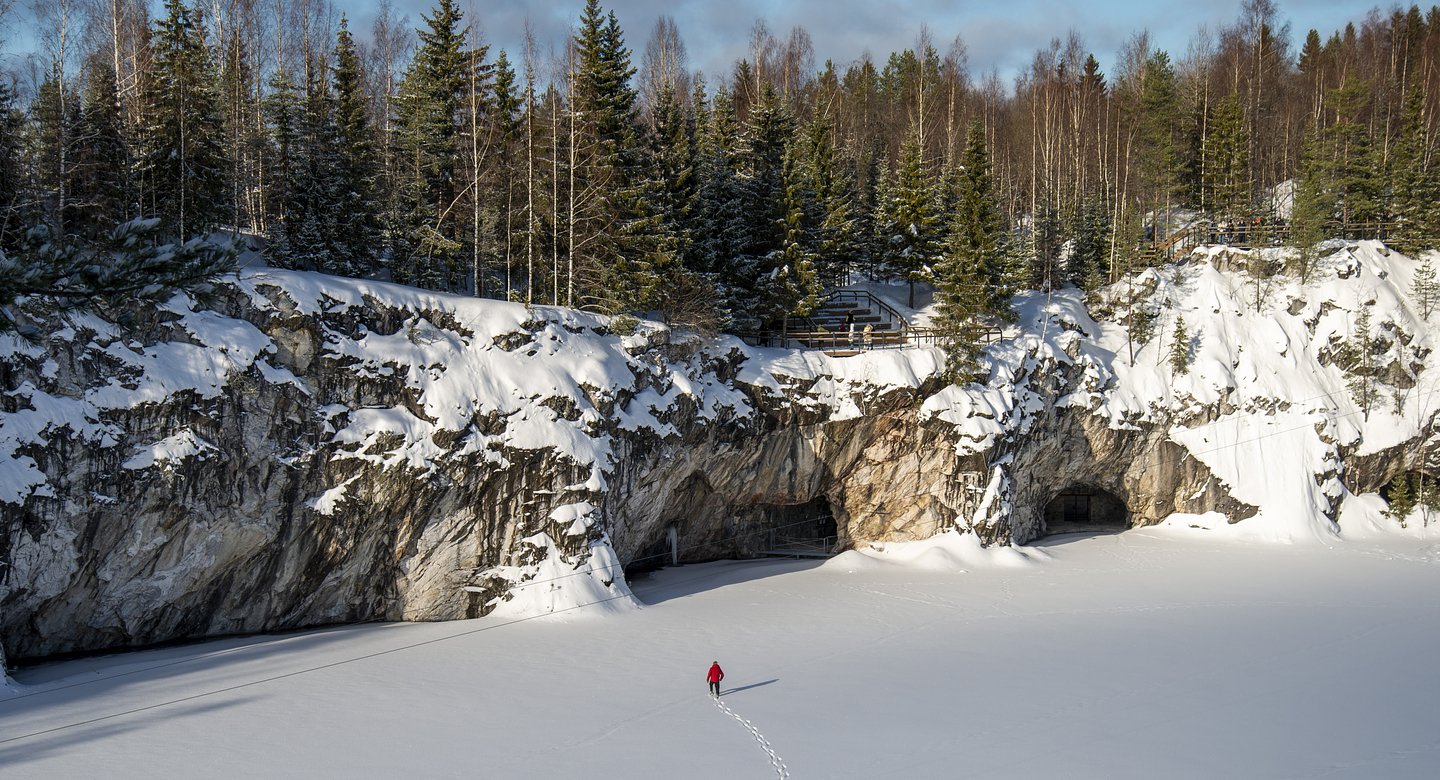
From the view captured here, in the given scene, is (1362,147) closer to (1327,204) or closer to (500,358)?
(1327,204)

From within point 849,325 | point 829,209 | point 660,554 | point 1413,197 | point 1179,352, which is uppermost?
point 1413,197

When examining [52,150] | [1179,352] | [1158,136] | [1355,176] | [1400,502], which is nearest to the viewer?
[52,150]

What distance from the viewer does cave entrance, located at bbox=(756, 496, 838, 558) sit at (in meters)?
29.0

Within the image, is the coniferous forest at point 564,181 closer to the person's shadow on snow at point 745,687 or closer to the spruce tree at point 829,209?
the spruce tree at point 829,209

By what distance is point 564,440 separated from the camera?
21578 mm

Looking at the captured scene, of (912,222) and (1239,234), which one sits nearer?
(912,222)

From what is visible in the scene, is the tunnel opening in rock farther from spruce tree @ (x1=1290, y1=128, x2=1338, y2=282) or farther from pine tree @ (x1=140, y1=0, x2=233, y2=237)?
spruce tree @ (x1=1290, y1=128, x2=1338, y2=282)

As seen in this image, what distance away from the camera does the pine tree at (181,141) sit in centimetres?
2573

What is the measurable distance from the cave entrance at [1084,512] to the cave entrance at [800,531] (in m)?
8.53

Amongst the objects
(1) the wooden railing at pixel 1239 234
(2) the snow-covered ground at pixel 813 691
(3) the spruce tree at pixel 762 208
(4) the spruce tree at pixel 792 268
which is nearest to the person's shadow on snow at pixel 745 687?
(2) the snow-covered ground at pixel 813 691

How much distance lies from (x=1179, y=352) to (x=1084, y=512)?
7.24 m

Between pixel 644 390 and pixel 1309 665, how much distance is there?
55.5 feet

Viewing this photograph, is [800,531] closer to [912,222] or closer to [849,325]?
[849,325]

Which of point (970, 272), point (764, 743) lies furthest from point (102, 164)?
point (970, 272)
